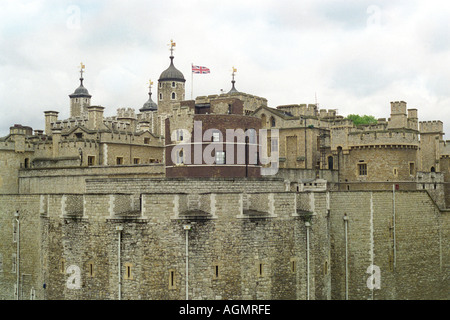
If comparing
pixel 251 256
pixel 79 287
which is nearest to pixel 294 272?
pixel 251 256

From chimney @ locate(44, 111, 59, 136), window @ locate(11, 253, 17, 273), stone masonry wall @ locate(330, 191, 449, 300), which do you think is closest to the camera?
stone masonry wall @ locate(330, 191, 449, 300)

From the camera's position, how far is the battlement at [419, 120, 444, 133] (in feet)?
177

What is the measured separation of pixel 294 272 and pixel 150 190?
841 cm

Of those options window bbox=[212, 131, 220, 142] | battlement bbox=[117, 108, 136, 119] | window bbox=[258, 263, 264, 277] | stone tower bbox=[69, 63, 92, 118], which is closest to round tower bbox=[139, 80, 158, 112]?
stone tower bbox=[69, 63, 92, 118]

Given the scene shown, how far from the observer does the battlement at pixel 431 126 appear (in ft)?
177


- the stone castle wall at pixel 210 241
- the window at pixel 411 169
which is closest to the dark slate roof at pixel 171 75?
the window at pixel 411 169

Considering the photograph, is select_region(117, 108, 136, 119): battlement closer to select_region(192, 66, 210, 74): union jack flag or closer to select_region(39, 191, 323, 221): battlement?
select_region(192, 66, 210, 74): union jack flag

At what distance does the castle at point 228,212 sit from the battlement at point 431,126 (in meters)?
1.66

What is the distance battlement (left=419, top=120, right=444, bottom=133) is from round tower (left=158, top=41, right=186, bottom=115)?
2891 centimetres

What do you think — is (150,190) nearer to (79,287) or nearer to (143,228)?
(143,228)

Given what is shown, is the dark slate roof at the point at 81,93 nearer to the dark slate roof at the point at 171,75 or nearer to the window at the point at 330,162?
the dark slate roof at the point at 171,75

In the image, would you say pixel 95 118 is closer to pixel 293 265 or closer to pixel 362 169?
pixel 362 169
